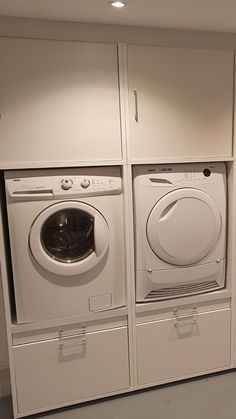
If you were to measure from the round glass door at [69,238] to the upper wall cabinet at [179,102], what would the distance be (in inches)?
17.5

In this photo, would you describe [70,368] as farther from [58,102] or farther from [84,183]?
[58,102]

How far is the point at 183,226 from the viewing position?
6.99 ft

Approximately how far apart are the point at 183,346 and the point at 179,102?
1529mm

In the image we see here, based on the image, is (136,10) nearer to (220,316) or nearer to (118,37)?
(118,37)

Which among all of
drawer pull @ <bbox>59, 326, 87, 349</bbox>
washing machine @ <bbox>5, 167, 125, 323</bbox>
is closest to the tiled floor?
drawer pull @ <bbox>59, 326, 87, 349</bbox>

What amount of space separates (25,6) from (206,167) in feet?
4.32

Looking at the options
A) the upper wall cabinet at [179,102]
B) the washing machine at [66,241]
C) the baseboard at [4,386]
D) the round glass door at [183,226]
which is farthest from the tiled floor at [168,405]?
the upper wall cabinet at [179,102]

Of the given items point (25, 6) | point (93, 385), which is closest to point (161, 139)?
point (25, 6)

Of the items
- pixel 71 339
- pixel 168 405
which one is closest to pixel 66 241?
pixel 71 339

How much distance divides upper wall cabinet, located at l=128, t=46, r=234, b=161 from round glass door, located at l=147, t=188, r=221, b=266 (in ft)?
0.88

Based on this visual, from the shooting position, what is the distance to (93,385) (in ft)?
6.94

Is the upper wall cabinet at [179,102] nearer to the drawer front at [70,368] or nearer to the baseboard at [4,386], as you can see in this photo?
the drawer front at [70,368]

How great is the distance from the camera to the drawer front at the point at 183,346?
86.2 inches

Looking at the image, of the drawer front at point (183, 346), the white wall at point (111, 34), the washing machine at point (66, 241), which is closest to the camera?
the white wall at point (111, 34)
